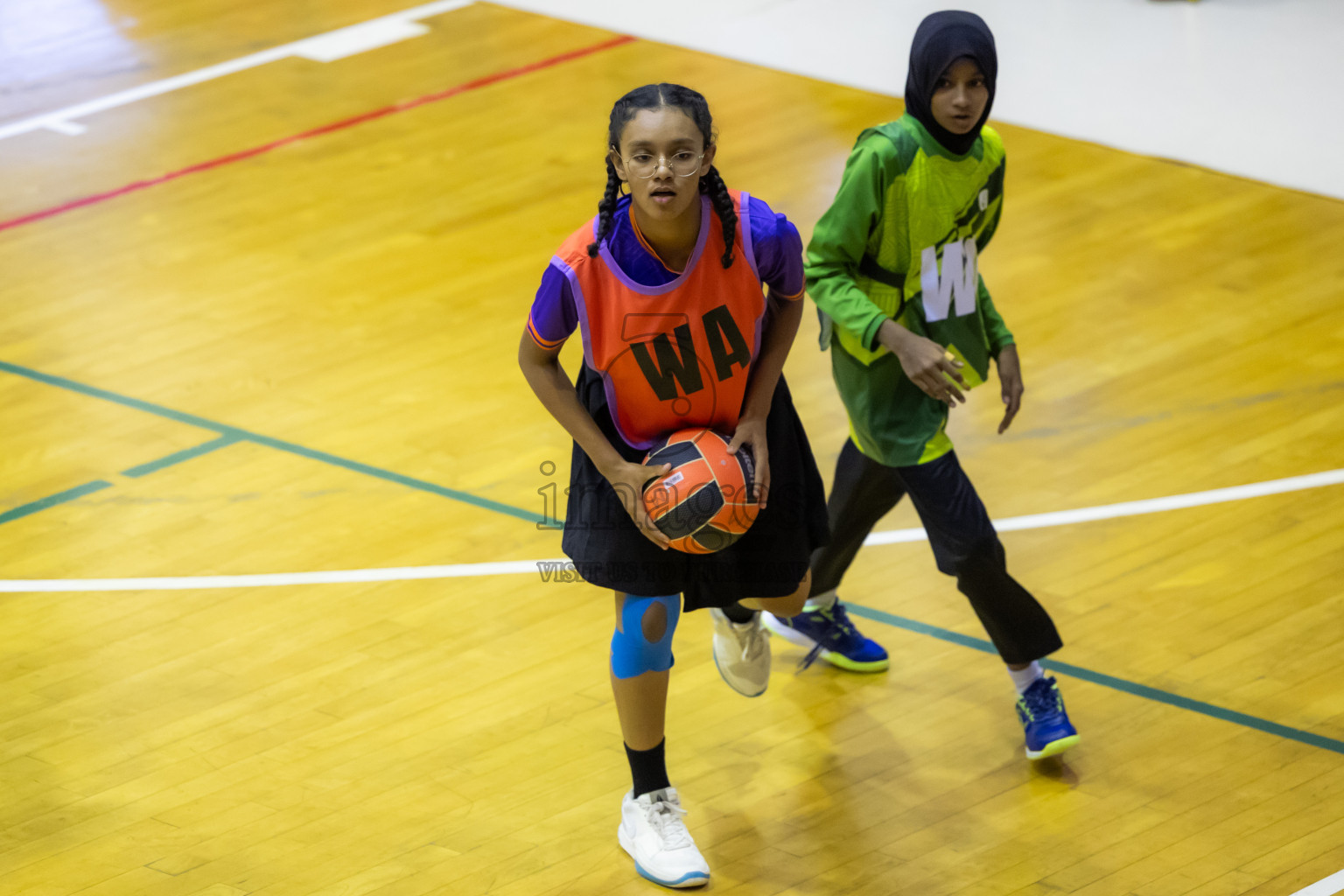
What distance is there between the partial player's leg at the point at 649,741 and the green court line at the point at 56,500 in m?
2.37

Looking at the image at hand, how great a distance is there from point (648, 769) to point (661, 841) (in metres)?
0.14

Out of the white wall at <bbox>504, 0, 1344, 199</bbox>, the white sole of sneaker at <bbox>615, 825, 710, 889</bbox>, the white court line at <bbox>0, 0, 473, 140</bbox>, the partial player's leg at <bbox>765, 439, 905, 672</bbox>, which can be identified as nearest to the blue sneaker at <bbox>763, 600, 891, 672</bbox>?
the partial player's leg at <bbox>765, 439, 905, 672</bbox>

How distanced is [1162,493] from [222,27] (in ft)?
22.8

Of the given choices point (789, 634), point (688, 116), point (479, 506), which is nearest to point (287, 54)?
point (479, 506)

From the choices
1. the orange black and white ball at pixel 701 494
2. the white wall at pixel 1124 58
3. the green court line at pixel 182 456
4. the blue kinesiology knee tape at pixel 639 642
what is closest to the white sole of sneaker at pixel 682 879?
the blue kinesiology knee tape at pixel 639 642

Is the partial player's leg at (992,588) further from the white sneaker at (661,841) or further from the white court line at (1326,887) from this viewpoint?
the white sneaker at (661,841)

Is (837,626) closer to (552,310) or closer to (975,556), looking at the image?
(975,556)

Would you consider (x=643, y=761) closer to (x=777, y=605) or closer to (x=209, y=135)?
(x=777, y=605)

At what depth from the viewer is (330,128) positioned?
27.0 feet

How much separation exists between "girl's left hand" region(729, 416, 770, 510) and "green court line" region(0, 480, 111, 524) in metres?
2.59

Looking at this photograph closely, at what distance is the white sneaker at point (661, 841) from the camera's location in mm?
3314

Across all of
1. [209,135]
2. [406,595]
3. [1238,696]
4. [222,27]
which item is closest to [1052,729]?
[1238,696]

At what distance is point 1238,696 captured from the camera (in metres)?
3.85

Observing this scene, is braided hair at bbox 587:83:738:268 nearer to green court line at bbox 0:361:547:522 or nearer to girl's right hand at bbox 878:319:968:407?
girl's right hand at bbox 878:319:968:407
